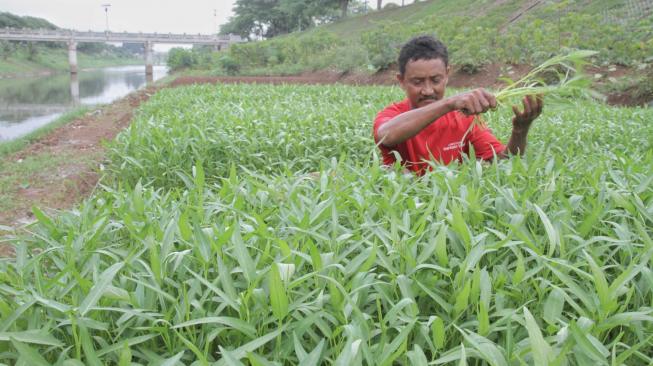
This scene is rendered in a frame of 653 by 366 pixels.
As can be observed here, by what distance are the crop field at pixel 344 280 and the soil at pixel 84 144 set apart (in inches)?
35.7

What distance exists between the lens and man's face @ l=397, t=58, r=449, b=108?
2.96 meters

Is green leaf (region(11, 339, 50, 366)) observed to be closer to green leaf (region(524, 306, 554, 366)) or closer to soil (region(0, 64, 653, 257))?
green leaf (region(524, 306, 554, 366))

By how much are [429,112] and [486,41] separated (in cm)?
1674

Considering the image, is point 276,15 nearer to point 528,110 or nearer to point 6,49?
point 6,49

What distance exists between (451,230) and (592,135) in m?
3.81

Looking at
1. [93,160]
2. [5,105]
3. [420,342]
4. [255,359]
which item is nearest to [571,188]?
[420,342]

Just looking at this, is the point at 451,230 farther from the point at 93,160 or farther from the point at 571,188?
the point at 93,160

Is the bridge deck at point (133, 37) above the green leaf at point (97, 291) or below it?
above

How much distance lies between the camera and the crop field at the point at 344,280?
1099 mm

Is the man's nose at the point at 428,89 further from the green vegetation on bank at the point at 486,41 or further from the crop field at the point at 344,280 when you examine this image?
the green vegetation on bank at the point at 486,41

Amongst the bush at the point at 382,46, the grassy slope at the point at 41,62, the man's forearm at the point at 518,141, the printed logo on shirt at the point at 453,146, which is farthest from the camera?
the grassy slope at the point at 41,62

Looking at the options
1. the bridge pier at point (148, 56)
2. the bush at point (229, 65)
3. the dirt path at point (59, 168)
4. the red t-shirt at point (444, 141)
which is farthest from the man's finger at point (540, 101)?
the bridge pier at point (148, 56)

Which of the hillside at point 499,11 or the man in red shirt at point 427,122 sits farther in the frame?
the hillside at point 499,11

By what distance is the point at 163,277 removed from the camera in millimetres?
1341
